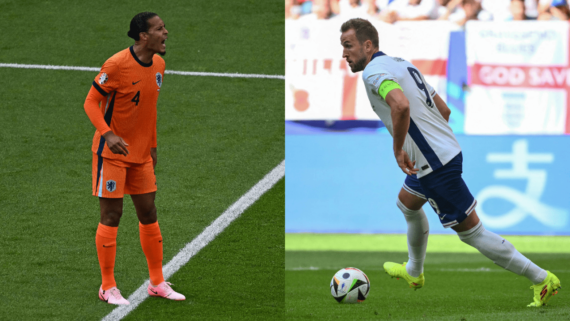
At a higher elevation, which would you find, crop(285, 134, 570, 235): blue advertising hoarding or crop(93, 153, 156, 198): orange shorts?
crop(93, 153, 156, 198): orange shorts

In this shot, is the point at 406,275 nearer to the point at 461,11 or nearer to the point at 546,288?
the point at 546,288

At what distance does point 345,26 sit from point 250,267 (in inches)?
Answer: 74.3

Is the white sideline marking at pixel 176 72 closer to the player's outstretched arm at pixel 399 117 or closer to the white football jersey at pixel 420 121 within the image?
the white football jersey at pixel 420 121

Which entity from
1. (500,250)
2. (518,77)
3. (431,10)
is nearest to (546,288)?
(500,250)

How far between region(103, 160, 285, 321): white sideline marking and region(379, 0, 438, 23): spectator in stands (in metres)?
2.31

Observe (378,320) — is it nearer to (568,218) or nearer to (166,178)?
(166,178)

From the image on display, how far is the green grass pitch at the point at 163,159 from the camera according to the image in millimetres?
4289

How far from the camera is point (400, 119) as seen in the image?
344cm

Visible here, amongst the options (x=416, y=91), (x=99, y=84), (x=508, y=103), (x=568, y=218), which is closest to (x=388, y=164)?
(x=508, y=103)

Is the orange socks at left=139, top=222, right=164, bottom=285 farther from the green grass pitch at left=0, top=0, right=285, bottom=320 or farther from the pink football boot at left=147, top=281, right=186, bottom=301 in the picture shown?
the green grass pitch at left=0, top=0, right=285, bottom=320

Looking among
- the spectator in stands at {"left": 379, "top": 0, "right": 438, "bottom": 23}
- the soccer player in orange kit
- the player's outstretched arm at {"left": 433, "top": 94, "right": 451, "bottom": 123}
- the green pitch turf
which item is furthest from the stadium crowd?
the soccer player in orange kit

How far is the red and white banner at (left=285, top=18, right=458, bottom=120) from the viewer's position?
7895mm

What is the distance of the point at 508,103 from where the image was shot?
25.7 ft

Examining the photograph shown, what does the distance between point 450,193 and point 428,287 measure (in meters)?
1.68
